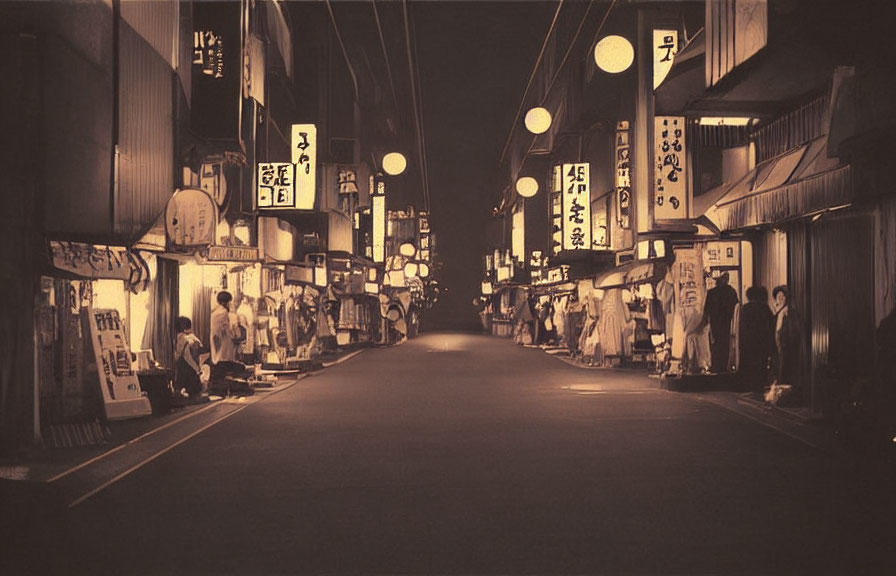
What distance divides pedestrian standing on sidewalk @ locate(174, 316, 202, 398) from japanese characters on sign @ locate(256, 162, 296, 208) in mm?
11609

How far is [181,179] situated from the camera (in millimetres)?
22188

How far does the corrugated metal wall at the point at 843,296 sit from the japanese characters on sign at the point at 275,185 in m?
19.3

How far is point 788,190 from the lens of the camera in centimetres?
1532

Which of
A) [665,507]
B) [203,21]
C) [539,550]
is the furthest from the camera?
[203,21]

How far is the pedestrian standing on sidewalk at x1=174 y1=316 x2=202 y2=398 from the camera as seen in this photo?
65.7 ft

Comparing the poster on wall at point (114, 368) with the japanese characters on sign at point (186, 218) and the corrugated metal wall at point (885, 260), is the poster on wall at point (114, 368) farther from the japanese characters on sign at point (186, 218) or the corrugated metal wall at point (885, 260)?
the corrugated metal wall at point (885, 260)

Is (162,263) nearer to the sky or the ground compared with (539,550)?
nearer to the sky

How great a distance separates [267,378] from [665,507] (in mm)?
18914

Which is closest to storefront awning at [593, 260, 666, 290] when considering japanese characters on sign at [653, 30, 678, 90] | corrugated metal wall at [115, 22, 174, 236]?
japanese characters on sign at [653, 30, 678, 90]

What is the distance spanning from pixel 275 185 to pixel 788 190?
19955 millimetres

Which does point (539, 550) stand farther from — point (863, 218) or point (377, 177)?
point (377, 177)

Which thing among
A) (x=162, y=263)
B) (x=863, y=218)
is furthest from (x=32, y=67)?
(x=863, y=218)

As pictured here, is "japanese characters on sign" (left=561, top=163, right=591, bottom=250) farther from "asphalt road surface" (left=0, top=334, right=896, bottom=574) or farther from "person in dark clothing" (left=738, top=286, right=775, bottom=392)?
"asphalt road surface" (left=0, top=334, right=896, bottom=574)

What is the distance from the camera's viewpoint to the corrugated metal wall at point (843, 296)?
48.6ft
